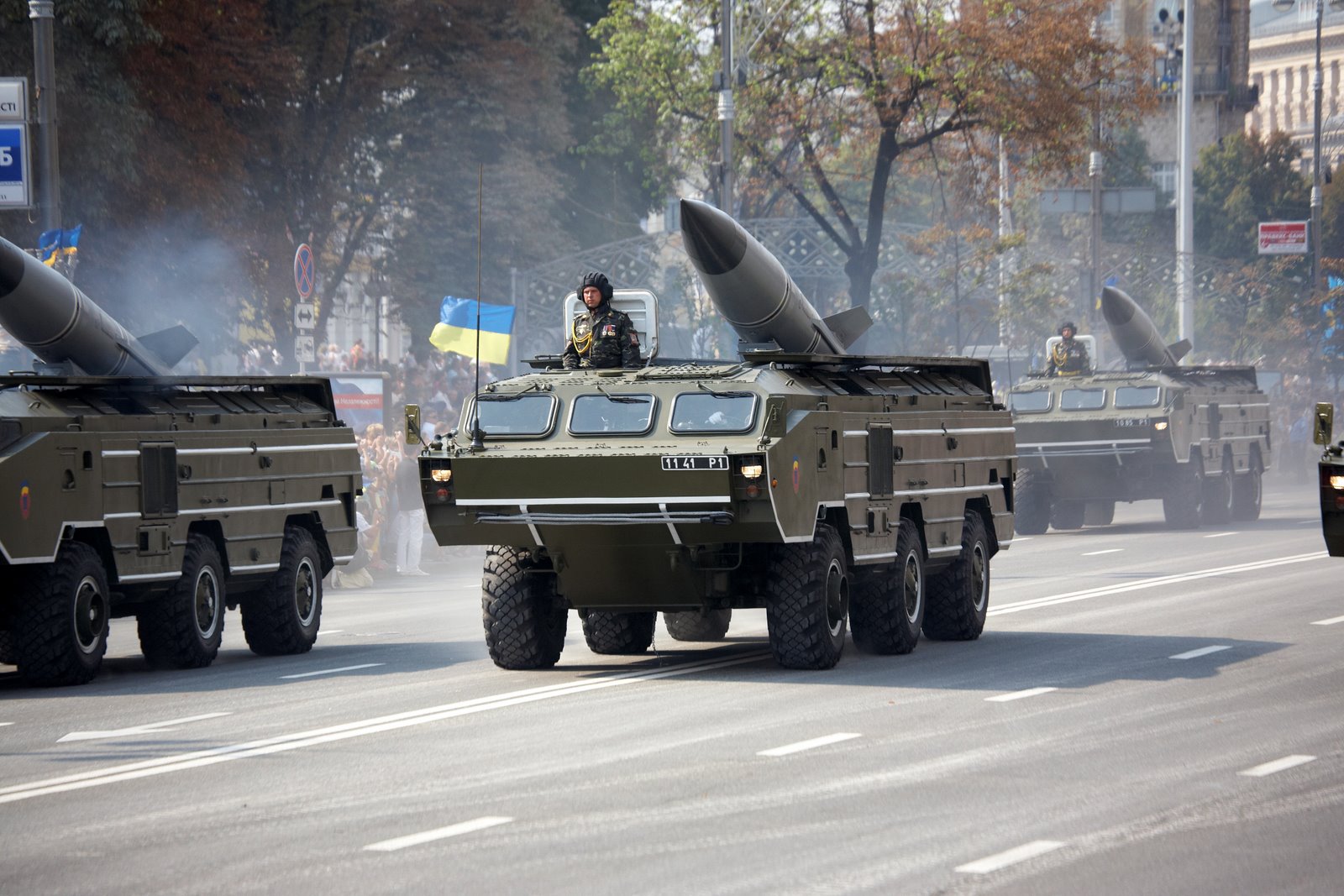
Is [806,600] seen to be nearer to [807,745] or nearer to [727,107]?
[807,745]

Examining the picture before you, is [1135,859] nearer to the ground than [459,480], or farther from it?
nearer to the ground

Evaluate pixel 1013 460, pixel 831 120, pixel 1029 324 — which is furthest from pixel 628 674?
pixel 1029 324

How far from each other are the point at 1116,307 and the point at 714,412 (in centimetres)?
2144

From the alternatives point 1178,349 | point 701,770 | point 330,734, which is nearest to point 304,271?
point 330,734

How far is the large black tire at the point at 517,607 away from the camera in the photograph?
15.7 m

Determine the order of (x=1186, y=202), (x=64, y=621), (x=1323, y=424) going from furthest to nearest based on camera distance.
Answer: (x=1186, y=202)
(x=1323, y=424)
(x=64, y=621)

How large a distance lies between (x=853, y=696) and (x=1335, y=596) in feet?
29.8

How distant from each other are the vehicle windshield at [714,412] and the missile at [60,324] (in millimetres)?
5518

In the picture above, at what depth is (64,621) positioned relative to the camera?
50.8 feet

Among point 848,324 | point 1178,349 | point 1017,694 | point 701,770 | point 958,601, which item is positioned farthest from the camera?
point 1178,349

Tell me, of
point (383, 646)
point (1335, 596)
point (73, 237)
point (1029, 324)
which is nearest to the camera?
point (383, 646)

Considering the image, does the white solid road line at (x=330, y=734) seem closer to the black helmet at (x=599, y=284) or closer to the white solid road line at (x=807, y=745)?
the white solid road line at (x=807, y=745)

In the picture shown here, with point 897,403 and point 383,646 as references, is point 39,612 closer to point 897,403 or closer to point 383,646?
point 383,646

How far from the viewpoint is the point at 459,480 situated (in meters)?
15.3
